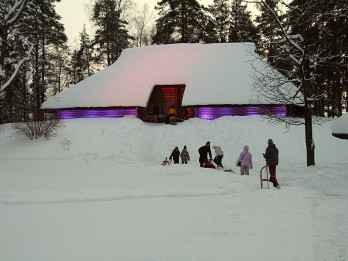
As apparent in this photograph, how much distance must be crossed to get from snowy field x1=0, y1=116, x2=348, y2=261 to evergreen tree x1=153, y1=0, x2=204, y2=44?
22.1 meters

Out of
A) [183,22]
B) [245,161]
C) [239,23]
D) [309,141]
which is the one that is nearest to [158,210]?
[245,161]

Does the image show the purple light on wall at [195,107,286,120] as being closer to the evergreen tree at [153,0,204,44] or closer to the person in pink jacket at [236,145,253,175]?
the person in pink jacket at [236,145,253,175]

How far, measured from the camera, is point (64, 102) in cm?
2192

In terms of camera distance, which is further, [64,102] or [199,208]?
[64,102]

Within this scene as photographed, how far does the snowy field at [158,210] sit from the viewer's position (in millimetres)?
3951

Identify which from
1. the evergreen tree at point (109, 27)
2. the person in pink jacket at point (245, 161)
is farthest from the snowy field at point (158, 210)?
the evergreen tree at point (109, 27)

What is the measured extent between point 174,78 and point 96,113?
260 inches

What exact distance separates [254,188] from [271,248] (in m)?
4.45

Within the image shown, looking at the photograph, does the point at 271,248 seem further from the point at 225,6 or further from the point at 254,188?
the point at 225,6

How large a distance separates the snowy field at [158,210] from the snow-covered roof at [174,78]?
7041 millimetres

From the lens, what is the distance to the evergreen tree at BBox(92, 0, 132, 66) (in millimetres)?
31703

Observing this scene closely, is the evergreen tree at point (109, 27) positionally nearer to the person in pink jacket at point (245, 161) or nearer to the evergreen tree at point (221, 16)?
the evergreen tree at point (221, 16)

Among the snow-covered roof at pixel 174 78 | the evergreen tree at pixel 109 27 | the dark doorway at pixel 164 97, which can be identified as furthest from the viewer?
the evergreen tree at pixel 109 27

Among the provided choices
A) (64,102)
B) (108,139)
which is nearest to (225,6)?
(64,102)
